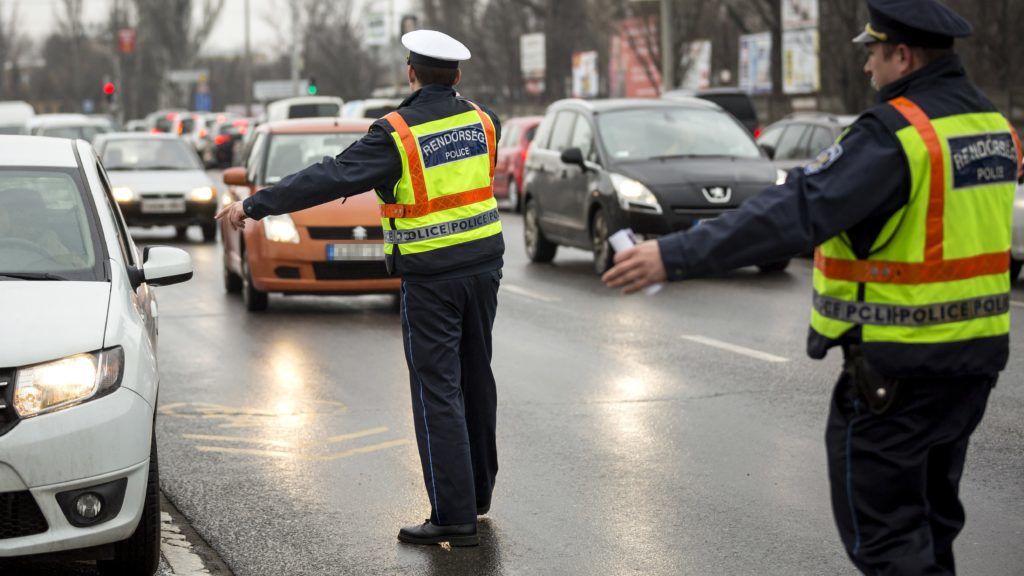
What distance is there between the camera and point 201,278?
16.5 meters

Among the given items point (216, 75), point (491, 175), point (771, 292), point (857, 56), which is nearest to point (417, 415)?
point (491, 175)

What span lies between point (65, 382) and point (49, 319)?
0.32 metres

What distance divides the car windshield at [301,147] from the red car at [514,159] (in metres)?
11.9

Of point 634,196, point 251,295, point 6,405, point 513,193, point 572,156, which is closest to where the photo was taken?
point 6,405

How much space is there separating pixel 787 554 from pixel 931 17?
246 cm

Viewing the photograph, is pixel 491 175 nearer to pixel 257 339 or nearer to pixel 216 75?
pixel 257 339

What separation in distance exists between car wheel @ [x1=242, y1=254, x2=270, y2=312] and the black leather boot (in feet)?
24.8

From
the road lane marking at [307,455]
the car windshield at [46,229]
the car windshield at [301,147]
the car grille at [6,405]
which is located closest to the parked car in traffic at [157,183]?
the car windshield at [301,147]

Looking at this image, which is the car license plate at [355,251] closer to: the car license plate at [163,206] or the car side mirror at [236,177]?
the car side mirror at [236,177]

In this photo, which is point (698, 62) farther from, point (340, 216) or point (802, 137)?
point (340, 216)

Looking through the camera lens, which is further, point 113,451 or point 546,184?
point 546,184

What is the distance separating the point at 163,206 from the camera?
69.2 ft

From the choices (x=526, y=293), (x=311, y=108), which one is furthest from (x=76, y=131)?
(x=526, y=293)

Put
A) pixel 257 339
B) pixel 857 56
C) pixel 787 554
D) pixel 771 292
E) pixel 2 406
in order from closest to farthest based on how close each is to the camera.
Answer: pixel 2 406 < pixel 787 554 < pixel 257 339 < pixel 771 292 < pixel 857 56
